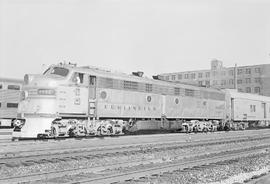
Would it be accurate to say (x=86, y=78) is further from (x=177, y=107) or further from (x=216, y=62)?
(x=216, y=62)

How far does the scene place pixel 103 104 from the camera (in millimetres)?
19734

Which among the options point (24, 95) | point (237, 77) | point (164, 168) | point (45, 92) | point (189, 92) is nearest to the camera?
point (164, 168)

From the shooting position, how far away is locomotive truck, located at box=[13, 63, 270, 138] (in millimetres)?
17156

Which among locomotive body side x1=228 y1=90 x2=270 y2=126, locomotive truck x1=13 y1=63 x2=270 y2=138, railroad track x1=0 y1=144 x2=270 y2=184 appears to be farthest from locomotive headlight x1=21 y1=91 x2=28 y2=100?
locomotive body side x1=228 y1=90 x2=270 y2=126

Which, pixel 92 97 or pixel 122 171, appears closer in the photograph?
pixel 122 171

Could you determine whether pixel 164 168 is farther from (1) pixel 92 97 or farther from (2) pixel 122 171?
(1) pixel 92 97

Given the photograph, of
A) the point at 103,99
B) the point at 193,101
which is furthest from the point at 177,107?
the point at 103,99

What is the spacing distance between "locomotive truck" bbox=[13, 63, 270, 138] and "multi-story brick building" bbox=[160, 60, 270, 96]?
63579 millimetres

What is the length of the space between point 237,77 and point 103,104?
293 ft

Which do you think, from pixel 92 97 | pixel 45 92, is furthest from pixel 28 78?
pixel 92 97

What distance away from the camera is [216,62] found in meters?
104

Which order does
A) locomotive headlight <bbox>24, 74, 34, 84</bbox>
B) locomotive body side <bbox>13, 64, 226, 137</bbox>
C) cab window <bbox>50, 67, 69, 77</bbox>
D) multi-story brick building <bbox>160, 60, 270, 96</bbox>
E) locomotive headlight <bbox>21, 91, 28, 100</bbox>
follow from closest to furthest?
locomotive body side <bbox>13, 64, 226, 137</bbox> → locomotive headlight <bbox>21, 91, 28, 100</bbox> → locomotive headlight <bbox>24, 74, 34, 84</bbox> → cab window <bbox>50, 67, 69, 77</bbox> → multi-story brick building <bbox>160, 60, 270, 96</bbox>

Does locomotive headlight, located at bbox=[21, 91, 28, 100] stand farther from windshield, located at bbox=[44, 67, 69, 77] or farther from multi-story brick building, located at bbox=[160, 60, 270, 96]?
multi-story brick building, located at bbox=[160, 60, 270, 96]

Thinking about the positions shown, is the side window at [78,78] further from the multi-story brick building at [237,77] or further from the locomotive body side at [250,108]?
the multi-story brick building at [237,77]
